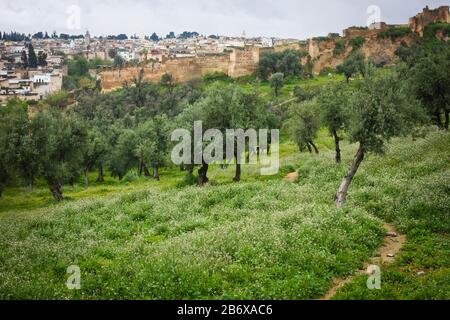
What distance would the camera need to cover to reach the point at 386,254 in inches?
765

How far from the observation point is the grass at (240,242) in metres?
15.6

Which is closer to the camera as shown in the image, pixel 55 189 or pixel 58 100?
pixel 55 189

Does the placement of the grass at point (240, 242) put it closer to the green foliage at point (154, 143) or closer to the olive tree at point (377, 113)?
the olive tree at point (377, 113)

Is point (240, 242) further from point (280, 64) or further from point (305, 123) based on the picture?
point (280, 64)

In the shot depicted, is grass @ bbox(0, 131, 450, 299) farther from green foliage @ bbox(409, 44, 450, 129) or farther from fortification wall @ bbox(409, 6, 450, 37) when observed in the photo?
fortification wall @ bbox(409, 6, 450, 37)

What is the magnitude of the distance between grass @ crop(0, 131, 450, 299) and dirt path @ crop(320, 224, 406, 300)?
30cm

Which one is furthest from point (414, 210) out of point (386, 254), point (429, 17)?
point (429, 17)

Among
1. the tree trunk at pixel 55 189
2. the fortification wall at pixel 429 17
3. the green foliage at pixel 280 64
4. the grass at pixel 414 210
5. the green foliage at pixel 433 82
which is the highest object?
the fortification wall at pixel 429 17

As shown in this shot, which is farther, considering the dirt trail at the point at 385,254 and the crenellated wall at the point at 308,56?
the crenellated wall at the point at 308,56

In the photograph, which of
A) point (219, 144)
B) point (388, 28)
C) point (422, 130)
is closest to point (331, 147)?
point (422, 130)

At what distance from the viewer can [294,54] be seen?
15850cm

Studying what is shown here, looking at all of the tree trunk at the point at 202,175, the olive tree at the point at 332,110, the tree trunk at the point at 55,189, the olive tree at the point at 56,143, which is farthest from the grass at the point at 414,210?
the tree trunk at the point at 55,189

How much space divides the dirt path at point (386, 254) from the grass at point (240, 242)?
0.30m

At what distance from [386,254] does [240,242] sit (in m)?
6.62
